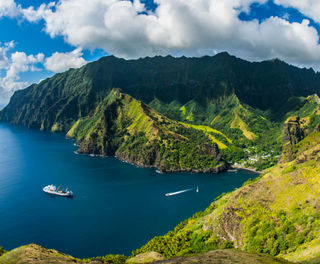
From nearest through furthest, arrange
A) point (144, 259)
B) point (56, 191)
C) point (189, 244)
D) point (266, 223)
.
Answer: point (144, 259)
point (266, 223)
point (189, 244)
point (56, 191)

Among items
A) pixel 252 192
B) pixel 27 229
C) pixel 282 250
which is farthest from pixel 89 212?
pixel 282 250

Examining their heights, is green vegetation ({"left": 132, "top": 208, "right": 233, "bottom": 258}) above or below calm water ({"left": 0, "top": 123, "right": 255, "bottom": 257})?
above

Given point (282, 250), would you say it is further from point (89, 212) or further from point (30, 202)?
point (30, 202)

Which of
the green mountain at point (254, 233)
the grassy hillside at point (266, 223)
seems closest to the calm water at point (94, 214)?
the green mountain at point (254, 233)

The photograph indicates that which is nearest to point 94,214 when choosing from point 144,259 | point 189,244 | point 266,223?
point 189,244

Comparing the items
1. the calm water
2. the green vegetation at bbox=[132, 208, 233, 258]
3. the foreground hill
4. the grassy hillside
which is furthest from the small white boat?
the foreground hill

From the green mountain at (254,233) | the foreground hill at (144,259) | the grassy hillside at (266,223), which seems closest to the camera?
the foreground hill at (144,259)

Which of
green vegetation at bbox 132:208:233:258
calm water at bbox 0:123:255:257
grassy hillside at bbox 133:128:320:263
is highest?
grassy hillside at bbox 133:128:320:263

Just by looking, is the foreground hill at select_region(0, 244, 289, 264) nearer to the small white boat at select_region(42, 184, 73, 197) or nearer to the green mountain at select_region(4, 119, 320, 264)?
the green mountain at select_region(4, 119, 320, 264)

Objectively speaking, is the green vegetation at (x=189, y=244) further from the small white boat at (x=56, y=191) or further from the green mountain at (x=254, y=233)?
the small white boat at (x=56, y=191)

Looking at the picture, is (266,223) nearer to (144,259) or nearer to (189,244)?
(189,244)

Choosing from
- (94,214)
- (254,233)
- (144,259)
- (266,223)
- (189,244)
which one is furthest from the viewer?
(94,214)

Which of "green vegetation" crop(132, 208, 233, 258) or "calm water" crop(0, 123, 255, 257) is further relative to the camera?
"calm water" crop(0, 123, 255, 257)
